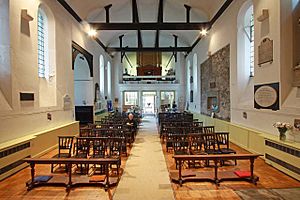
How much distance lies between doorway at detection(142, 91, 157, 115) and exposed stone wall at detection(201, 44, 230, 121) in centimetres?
881

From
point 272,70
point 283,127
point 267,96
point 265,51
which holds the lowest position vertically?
point 283,127

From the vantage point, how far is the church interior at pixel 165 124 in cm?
409

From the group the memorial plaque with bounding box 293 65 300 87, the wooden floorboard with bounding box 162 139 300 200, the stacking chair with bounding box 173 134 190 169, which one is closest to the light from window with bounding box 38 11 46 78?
the stacking chair with bounding box 173 134 190 169

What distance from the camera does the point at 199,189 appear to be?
12.9 ft

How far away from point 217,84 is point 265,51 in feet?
14.4

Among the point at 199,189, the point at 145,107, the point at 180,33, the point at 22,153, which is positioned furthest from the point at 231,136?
the point at 145,107

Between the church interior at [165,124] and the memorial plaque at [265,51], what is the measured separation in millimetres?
42

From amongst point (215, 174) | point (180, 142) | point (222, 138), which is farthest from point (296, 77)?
point (180, 142)

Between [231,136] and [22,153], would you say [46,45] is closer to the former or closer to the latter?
[22,153]

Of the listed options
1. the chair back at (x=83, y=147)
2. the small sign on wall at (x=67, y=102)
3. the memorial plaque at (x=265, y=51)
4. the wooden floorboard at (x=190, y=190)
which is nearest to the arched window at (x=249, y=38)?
the memorial plaque at (x=265, y=51)

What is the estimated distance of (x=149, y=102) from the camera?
2166cm

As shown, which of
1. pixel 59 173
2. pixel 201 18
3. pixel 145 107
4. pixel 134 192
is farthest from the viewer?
pixel 145 107

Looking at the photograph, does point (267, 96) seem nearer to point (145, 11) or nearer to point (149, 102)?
point (145, 11)

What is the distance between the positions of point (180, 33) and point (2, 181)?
14.0m
